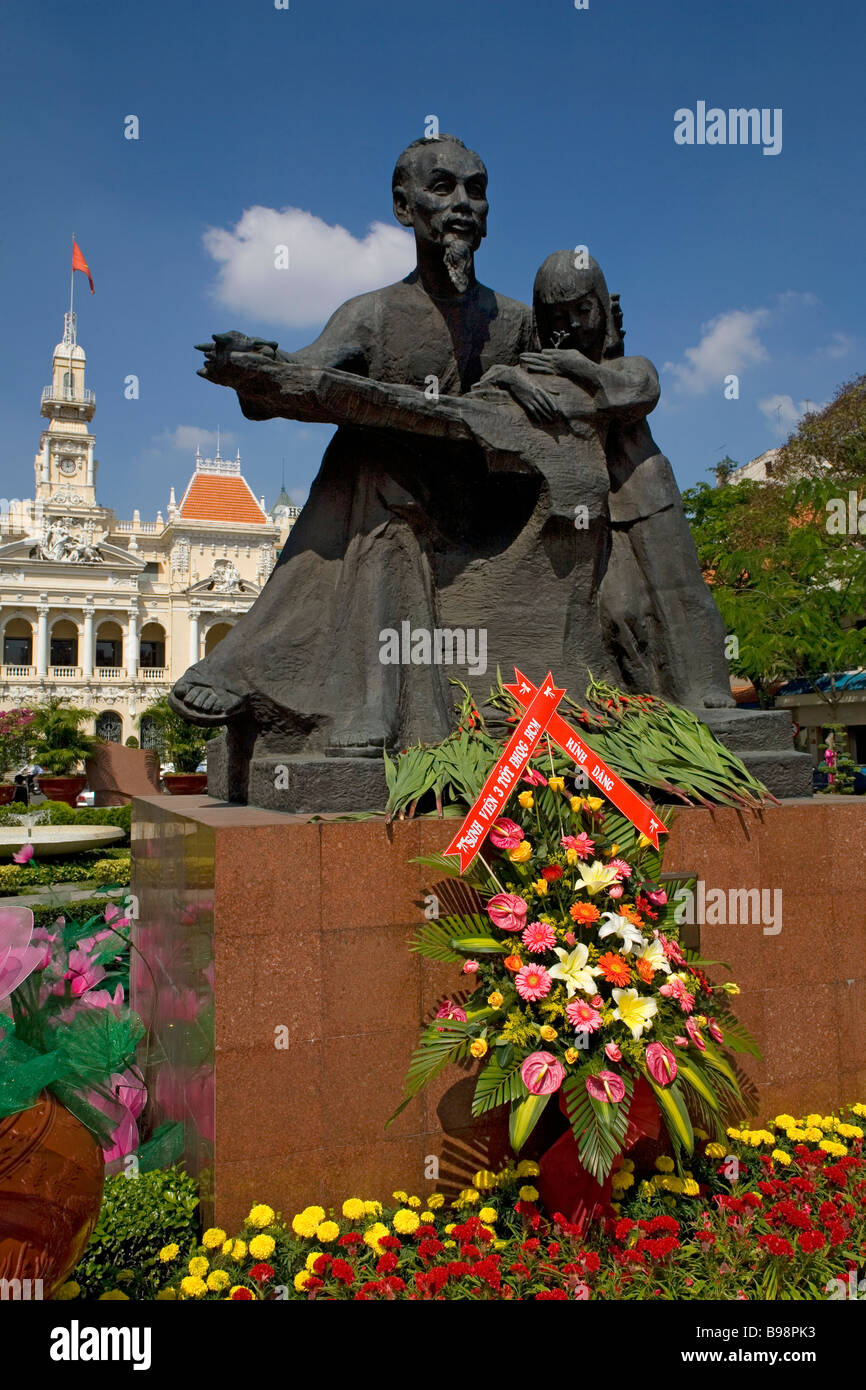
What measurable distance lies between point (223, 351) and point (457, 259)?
3.63ft

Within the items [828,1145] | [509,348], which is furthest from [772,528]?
[828,1145]

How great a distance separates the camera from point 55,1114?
7.32ft

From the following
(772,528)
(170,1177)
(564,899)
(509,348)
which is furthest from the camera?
(772,528)

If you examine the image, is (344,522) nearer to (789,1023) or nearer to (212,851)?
(212,851)

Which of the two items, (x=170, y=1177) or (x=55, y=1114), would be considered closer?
(x=55, y=1114)

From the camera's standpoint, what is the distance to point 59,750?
20.5 meters

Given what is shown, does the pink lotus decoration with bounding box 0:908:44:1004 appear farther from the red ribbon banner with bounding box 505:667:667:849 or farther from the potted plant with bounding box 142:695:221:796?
the potted plant with bounding box 142:695:221:796

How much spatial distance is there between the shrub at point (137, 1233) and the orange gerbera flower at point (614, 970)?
1.46 meters

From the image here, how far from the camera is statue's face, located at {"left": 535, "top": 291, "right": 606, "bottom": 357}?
13.3 ft

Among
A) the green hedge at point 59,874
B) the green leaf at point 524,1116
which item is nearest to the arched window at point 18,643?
the green hedge at point 59,874

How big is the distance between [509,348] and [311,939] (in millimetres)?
2834

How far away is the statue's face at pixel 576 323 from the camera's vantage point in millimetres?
4059

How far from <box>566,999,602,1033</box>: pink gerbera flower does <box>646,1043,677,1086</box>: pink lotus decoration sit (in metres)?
0.15
